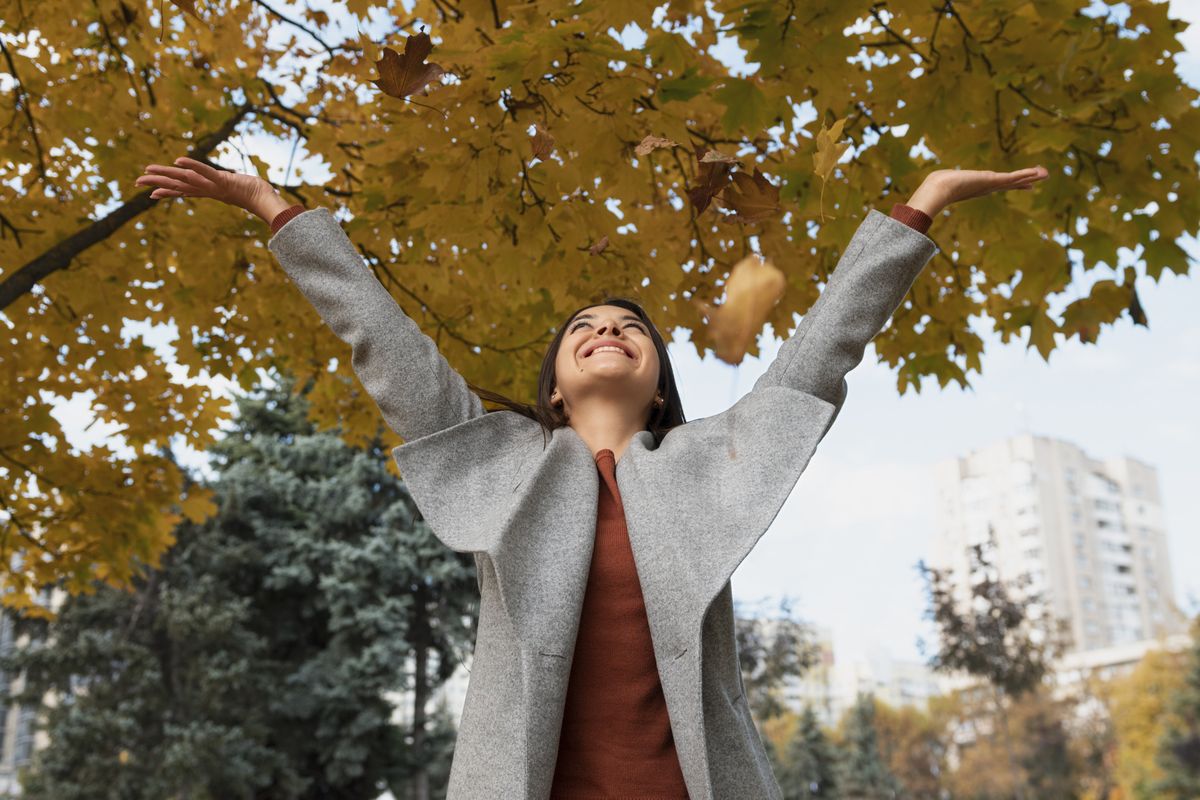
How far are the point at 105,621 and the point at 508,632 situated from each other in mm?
12812

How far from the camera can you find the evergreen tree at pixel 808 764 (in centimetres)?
1969

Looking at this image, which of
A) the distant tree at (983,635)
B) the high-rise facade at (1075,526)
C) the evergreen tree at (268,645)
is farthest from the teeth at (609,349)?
the high-rise facade at (1075,526)

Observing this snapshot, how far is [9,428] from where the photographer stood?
380 centimetres

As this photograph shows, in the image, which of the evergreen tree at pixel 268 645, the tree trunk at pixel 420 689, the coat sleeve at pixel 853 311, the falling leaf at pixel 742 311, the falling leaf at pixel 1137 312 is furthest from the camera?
the tree trunk at pixel 420 689

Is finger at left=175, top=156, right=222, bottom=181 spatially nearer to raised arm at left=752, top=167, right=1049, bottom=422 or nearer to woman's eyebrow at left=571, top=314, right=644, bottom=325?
woman's eyebrow at left=571, top=314, right=644, bottom=325

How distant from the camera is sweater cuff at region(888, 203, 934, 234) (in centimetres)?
162

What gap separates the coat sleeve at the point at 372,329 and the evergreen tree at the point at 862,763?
23.0 meters

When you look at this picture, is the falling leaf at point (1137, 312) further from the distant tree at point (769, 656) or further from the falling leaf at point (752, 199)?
the distant tree at point (769, 656)

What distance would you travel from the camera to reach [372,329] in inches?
62.6

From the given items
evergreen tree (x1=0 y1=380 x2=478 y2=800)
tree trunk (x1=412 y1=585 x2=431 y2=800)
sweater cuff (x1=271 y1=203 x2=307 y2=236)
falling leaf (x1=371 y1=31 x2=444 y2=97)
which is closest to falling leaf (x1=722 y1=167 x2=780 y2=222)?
falling leaf (x1=371 y1=31 x2=444 y2=97)

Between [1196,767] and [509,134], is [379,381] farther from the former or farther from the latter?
[1196,767]

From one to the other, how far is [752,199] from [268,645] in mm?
13586

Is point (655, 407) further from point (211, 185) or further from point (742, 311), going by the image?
point (211, 185)

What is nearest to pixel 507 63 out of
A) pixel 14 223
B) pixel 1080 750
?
pixel 14 223
